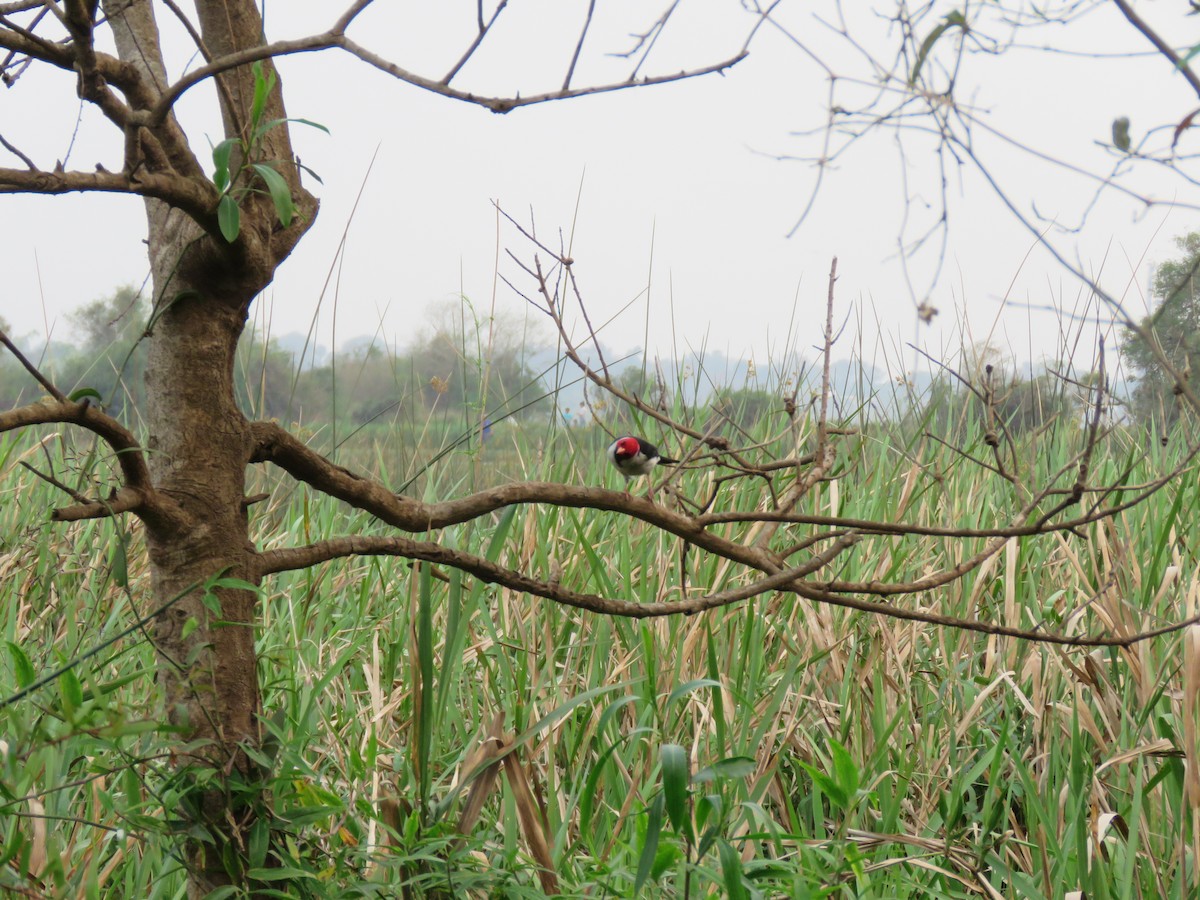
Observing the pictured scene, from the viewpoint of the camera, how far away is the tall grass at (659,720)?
1304 mm

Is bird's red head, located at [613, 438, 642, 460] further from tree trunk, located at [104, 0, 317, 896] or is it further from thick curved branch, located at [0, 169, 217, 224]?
thick curved branch, located at [0, 169, 217, 224]

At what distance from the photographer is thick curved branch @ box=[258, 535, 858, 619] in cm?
116

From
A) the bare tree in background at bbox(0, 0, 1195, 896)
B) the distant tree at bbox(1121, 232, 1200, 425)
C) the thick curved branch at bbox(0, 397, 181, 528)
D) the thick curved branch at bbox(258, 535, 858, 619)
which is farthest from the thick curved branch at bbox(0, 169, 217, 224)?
the distant tree at bbox(1121, 232, 1200, 425)

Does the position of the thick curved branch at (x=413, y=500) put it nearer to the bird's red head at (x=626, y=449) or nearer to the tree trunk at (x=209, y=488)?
the tree trunk at (x=209, y=488)

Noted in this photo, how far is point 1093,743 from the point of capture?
7.66 ft

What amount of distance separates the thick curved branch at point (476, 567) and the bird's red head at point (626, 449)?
114cm

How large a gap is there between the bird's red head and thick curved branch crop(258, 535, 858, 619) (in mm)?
1142

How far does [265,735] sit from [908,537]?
A: 2.04m

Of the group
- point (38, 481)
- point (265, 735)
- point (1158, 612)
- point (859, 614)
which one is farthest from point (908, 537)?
point (38, 481)

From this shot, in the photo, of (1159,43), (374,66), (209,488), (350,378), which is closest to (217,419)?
(209,488)

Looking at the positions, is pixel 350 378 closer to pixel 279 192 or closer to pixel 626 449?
pixel 626 449

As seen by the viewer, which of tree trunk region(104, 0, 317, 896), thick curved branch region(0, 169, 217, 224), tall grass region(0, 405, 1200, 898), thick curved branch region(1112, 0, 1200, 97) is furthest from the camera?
tall grass region(0, 405, 1200, 898)

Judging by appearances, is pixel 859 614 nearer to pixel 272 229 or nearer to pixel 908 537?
pixel 908 537

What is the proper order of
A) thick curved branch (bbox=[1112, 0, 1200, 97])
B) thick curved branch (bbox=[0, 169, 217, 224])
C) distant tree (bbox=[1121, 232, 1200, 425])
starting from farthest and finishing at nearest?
distant tree (bbox=[1121, 232, 1200, 425]) → thick curved branch (bbox=[0, 169, 217, 224]) → thick curved branch (bbox=[1112, 0, 1200, 97])
